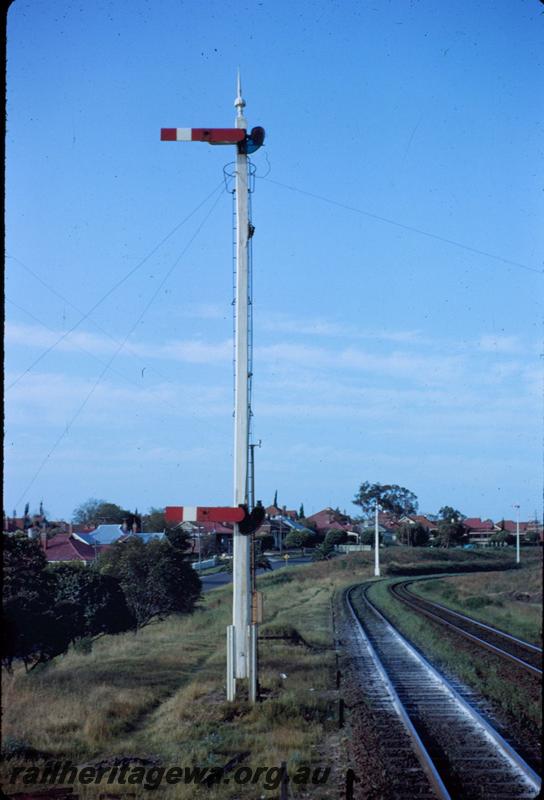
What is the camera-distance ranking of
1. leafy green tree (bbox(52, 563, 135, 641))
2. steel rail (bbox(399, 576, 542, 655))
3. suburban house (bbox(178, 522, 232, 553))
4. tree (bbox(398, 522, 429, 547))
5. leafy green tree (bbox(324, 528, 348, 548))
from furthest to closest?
tree (bbox(398, 522, 429, 547)) < leafy green tree (bbox(324, 528, 348, 548)) < suburban house (bbox(178, 522, 232, 553)) < leafy green tree (bbox(52, 563, 135, 641)) < steel rail (bbox(399, 576, 542, 655))

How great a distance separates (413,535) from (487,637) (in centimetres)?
6189

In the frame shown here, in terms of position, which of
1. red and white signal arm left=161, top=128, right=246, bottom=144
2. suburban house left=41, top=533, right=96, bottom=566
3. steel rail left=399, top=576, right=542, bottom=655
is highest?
red and white signal arm left=161, top=128, right=246, bottom=144

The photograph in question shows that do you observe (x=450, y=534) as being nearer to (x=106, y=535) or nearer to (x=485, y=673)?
(x=106, y=535)

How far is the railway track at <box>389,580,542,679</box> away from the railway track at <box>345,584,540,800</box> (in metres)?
1.87

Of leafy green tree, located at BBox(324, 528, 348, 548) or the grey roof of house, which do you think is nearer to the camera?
the grey roof of house

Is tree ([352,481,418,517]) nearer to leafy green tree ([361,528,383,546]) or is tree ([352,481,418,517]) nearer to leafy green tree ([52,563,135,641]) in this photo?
leafy green tree ([361,528,383,546])

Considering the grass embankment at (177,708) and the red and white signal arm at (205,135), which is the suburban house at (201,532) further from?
the red and white signal arm at (205,135)

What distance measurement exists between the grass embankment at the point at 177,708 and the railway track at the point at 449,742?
3.29ft

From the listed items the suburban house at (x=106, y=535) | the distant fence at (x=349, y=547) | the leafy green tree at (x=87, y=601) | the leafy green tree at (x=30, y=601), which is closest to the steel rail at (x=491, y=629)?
the leafy green tree at (x=87, y=601)

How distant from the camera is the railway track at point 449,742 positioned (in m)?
7.65

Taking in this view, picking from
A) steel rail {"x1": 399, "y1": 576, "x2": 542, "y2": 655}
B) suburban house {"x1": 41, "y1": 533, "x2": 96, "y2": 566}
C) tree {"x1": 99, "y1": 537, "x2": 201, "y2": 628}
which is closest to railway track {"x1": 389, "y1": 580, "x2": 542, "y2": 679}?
steel rail {"x1": 399, "y1": 576, "x2": 542, "y2": 655}

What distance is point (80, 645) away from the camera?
2011cm

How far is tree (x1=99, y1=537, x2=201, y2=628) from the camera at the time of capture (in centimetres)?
2242

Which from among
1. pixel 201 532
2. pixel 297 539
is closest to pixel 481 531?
pixel 297 539
